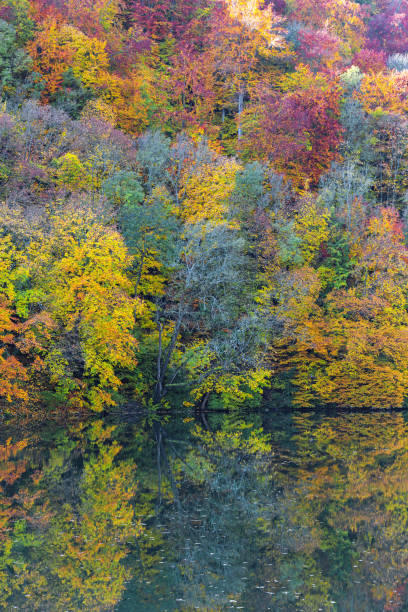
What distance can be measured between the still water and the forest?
7260mm

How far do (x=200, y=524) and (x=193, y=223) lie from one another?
87.1 ft

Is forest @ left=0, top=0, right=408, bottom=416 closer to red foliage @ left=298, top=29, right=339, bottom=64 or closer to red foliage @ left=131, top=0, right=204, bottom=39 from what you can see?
red foliage @ left=298, top=29, right=339, bottom=64

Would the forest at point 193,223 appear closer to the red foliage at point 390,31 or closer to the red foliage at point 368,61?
the red foliage at point 368,61

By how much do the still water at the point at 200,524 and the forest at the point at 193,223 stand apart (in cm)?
726

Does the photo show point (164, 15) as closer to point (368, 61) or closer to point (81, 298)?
point (368, 61)

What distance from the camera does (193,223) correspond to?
42031 millimetres

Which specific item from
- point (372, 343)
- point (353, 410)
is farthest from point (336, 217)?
point (353, 410)

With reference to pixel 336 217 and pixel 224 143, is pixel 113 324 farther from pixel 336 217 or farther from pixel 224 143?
pixel 224 143

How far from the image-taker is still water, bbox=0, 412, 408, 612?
13.2m

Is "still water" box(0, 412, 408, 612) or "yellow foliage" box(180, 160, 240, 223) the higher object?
"yellow foliage" box(180, 160, 240, 223)

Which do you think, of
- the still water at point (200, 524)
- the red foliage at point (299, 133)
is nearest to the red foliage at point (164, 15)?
the red foliage at point (299, 133)

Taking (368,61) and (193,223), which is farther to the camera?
(368,61)

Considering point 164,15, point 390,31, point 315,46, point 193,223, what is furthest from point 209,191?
point 390,31

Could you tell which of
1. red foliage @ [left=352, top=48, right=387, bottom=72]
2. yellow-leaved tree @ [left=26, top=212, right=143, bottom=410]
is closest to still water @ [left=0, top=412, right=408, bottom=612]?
yellow-leaved tree @ [left=26, top=212, right=143, bottom=410]
